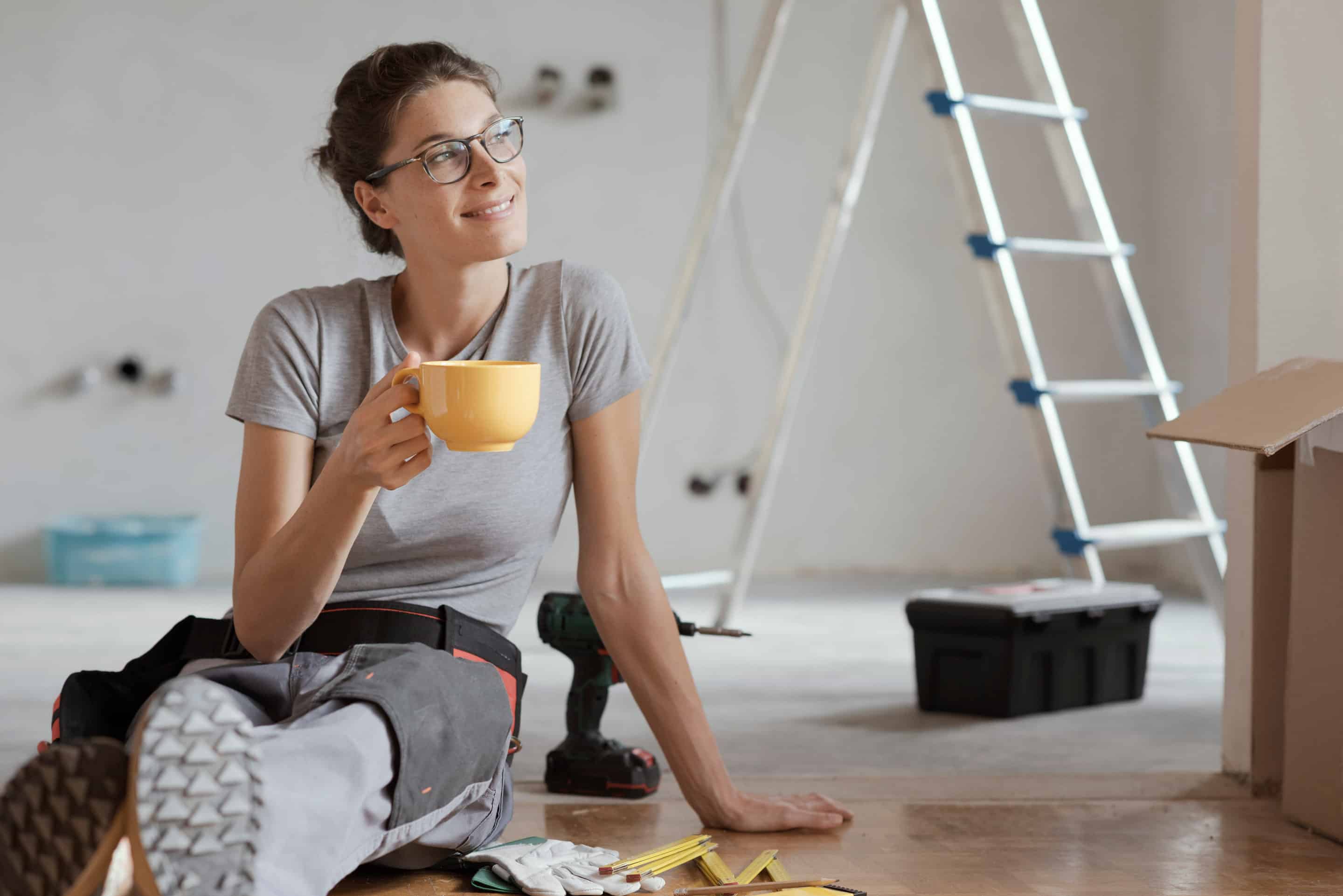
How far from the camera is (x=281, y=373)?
1.51 m

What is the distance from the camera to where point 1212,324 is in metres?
4.59

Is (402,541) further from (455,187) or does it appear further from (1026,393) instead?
(1026,393)

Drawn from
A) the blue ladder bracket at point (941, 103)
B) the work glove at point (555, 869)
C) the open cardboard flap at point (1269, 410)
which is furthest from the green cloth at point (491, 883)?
the blue ladder bracket at point (941, 103)

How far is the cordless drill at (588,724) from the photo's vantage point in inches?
77.5

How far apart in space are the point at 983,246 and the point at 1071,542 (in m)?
0.68

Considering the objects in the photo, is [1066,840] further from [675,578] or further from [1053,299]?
[1053,299]

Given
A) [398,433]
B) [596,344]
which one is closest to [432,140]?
[596,344]

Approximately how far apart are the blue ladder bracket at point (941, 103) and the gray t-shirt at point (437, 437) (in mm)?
1623

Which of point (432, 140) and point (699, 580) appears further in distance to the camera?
point (699, 580)

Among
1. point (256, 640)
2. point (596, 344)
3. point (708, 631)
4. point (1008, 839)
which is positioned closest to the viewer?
point (256, 640)

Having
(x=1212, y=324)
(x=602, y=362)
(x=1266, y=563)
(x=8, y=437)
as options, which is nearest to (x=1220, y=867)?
(x=1266, y=563)

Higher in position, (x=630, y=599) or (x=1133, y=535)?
(x=1133, y=535)

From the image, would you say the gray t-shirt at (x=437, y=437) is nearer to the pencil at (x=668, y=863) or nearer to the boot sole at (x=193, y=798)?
the pencil at (x=668, y=863)

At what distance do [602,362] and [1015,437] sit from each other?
3633 mm
